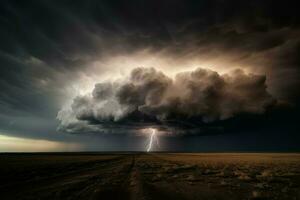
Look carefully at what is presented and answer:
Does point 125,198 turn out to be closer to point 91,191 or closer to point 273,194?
point 91,191

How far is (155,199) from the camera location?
44.3ft

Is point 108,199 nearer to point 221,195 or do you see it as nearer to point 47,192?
point 47,192

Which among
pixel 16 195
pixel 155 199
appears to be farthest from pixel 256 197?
pixel 16 195

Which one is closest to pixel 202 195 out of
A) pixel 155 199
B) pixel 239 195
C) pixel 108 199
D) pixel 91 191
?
pixel 239 195

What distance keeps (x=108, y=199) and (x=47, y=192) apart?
5519mm

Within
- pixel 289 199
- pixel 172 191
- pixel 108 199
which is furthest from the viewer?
pixel 172 191

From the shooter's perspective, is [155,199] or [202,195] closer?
[155,199]

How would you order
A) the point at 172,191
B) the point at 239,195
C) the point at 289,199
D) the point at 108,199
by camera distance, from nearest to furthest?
the point at 108,199 < the point at 289,199 < the point at 239,195 < the point at 172,191

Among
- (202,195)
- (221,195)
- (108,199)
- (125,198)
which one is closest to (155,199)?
(125,198)

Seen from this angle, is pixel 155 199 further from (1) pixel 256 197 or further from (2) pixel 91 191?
(1) pixel 256 197

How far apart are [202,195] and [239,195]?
2.51 m

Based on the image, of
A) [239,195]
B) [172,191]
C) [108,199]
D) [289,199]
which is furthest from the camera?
[172,191]

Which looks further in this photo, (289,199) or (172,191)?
(172,191)

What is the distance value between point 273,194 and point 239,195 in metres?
2.52
